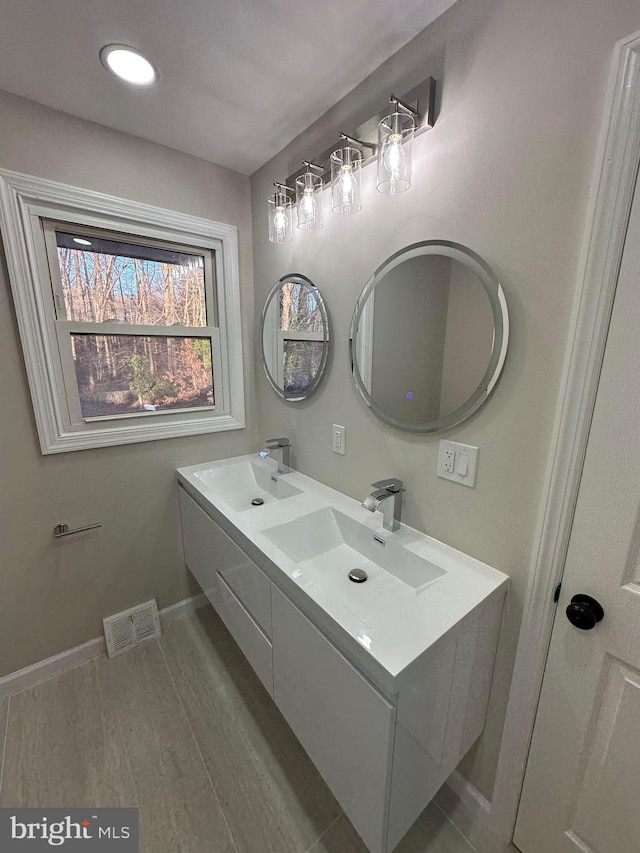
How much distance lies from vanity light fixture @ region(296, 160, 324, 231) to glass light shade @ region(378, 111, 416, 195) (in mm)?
386

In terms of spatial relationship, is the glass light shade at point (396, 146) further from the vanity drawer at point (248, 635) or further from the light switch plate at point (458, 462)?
the vanity drawer at point (248, 635)

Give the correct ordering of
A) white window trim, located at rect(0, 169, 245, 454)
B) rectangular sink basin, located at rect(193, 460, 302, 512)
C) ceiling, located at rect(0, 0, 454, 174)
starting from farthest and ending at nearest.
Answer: rectangular sink basin, located at rect(193, 460, 302, 512) → white window trim, located at rect(0, 169, 245, 454) → ceiling, located at rect(0, 0, 454, 174)

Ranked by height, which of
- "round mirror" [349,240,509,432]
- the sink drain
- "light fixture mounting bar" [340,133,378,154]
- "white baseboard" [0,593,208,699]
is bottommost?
"white baseboard" [0,593,208,699]

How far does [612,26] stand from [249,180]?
63.4 inches

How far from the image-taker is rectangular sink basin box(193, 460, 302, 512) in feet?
5.81

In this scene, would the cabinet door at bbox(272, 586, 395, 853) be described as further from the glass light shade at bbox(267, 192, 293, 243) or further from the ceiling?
the ceiling

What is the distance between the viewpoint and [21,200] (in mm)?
1326

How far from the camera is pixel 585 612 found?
0.83 metres

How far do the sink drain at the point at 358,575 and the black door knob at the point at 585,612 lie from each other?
1.90 feet

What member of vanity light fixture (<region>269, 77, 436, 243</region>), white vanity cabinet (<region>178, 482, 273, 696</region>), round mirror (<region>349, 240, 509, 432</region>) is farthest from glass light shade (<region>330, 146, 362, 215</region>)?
white vanity cabinet (<region>178, 482, 273, 696</region>)

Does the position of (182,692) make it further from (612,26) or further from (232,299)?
(612,26)

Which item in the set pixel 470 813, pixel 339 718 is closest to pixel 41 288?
pixel 339 718

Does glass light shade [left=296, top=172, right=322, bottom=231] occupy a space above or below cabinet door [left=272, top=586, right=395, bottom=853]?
above

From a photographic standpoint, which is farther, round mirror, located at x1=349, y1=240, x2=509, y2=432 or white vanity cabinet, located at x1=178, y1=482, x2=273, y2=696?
white vanity cabinet, located at x1=178, y1=482, x2=273, y2=696
